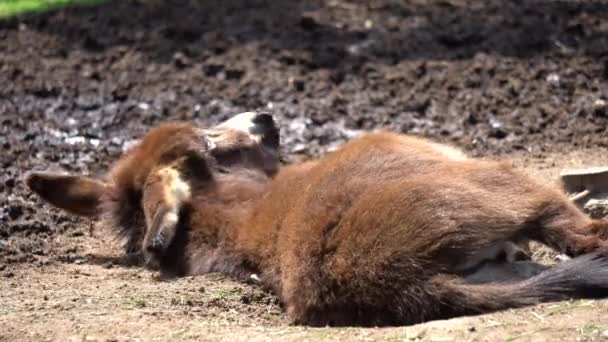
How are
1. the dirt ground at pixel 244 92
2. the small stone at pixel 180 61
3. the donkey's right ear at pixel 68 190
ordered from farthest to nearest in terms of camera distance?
the small stone at pixel 180 61 → the donkey's right ear at pixel 68 190 → the dirt ground at pixel 244 92

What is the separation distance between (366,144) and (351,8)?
22.3 ft

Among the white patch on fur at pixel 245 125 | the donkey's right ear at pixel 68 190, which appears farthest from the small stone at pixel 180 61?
the donkey's right ear at pixel 68 190

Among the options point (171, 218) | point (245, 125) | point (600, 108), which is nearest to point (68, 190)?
point (171, 218)

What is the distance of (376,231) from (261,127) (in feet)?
7.96

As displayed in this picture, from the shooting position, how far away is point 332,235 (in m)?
5.70

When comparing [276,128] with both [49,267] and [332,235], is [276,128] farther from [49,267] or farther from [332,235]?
[332,235]

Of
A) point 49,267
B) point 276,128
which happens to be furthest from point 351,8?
point 49,267

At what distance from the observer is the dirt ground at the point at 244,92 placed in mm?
6566

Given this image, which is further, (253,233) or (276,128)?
(276,128)

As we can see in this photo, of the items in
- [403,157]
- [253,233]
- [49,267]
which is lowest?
[49,267]

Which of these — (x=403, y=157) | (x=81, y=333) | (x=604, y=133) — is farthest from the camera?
(x=604, y=133)

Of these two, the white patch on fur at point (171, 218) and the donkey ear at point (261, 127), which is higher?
the donkey ear at point (261, 127)

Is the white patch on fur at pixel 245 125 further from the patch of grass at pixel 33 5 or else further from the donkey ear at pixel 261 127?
the patch of grass at pixel 33 5

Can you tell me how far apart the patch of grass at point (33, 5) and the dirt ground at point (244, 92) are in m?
0.47
